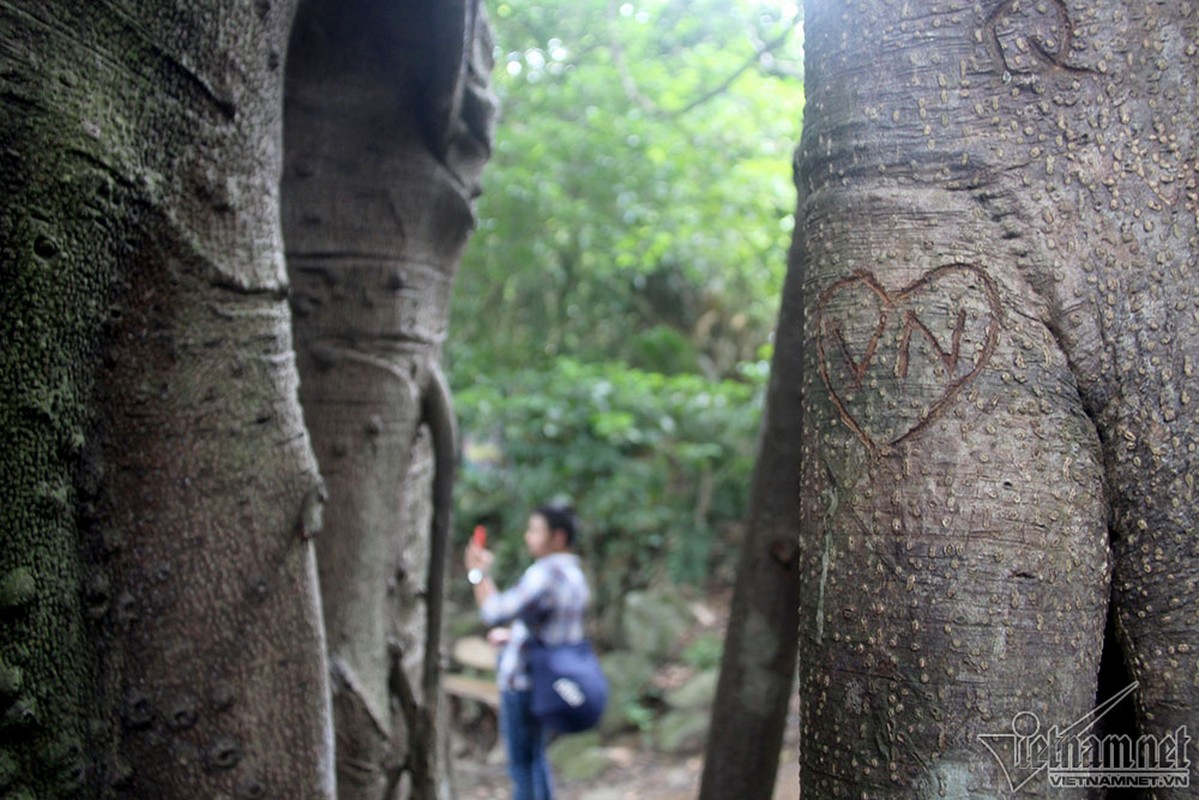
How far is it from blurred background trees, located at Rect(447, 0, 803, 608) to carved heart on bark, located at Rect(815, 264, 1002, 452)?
5931 millimetres

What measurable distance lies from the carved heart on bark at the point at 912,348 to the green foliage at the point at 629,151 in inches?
215

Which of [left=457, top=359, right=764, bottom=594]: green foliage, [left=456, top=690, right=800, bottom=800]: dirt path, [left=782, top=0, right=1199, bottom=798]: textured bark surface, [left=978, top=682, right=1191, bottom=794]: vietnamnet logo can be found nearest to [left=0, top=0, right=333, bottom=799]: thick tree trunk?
[left=782, top=0, right=1199, bottom=798]: textured bark surface

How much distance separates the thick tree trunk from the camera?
148 cm

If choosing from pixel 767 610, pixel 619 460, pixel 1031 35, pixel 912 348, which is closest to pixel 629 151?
pixel 619 460

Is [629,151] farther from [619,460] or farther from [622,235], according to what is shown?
[619,460]

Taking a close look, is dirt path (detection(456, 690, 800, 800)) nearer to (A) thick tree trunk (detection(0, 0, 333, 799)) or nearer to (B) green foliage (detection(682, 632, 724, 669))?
(B) green foliage (detection(682, 632, 724, 669))

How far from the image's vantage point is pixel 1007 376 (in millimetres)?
1280

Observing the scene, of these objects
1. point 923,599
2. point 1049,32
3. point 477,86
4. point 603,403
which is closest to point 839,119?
point 1049,32

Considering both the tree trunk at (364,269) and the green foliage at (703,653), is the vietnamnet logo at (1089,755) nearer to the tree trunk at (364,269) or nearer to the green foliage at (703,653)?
the tree trunk at (364,269)

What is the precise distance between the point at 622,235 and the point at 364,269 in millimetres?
5918

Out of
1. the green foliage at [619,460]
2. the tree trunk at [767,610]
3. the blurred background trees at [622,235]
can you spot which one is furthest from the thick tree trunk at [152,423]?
the green foliage at [619,460]

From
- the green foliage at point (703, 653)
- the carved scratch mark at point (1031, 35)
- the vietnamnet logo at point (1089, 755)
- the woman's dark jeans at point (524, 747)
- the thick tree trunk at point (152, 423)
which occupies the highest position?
the carved scratch mark at point (1031, 35)

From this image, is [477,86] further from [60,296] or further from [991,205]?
[991,205]

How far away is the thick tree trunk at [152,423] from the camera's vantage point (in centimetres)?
148
